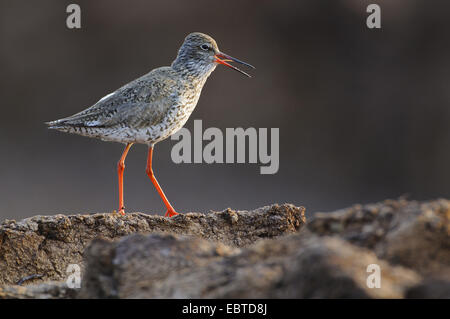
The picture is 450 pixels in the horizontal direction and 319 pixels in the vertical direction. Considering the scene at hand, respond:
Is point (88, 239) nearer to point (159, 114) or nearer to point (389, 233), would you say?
point (159, 114)

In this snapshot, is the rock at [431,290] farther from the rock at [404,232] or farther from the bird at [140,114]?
the bird at [140,114]

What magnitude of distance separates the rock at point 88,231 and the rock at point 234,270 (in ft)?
6.39

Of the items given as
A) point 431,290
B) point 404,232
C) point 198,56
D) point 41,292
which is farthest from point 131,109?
point 431,290

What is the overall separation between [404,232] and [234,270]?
0.82 meters

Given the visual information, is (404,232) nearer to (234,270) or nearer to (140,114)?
(234,270)

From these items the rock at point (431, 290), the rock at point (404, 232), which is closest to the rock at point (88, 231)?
the rock at point (404, 232)

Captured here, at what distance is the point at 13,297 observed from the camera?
3570 millimetres

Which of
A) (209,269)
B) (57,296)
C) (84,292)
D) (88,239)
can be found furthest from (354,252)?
(88,239)

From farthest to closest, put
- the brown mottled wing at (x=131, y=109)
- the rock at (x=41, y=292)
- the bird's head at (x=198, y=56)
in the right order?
the bird's head at (x=198, y=56) < the brown mottled wing at (x=131, y=109) < the rock at (x=41, y=292)

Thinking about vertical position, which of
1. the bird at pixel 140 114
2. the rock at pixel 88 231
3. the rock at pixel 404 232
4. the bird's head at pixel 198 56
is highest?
the bird's head at pixel 198 56

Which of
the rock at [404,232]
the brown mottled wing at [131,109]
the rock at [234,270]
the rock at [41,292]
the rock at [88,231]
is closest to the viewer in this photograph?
the rock at [234,270]

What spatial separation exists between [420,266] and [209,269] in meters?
0.99

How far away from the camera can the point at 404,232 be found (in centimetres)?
287

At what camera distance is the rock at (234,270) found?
255cm
